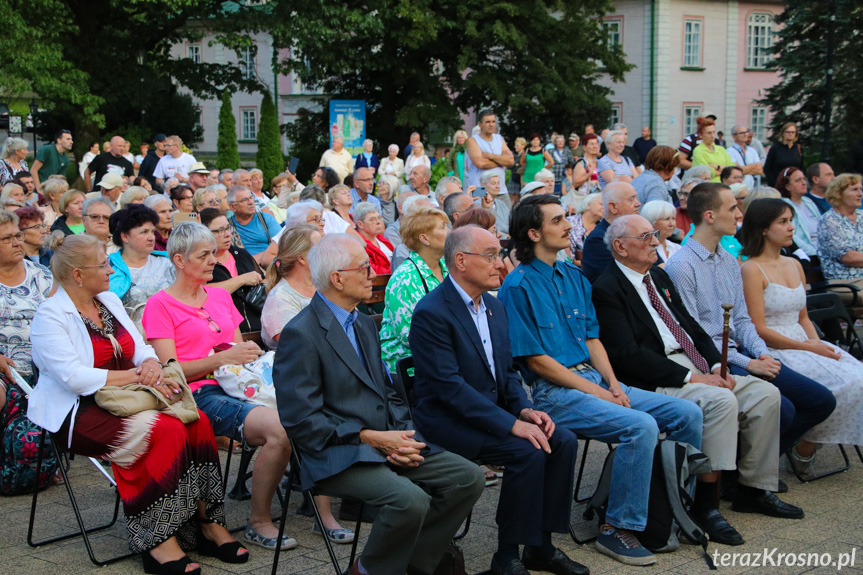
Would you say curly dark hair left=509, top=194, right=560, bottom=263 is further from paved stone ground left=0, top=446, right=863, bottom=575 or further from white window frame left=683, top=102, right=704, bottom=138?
white window frame left=683, top=102, right=704, bottom=138

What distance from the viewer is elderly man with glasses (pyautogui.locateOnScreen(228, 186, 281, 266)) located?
8742 millimetres

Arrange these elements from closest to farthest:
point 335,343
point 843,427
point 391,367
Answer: point 335,343, point 391,367, point 843,427

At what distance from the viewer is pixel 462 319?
463 cm

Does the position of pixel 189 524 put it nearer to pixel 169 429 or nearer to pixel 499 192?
pixel 169 429

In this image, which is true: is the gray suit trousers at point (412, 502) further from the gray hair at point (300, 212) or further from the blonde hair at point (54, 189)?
the blonde hair at point (54, 189)

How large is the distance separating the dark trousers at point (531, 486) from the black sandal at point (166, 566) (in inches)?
56.6

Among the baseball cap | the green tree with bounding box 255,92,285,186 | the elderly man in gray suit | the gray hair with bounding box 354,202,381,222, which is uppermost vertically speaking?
the green tree with bounding box 255,92,285,186

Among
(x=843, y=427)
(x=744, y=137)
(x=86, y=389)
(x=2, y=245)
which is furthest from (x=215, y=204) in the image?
(x=744, y=137)

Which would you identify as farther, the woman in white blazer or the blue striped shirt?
the blue striped shirt

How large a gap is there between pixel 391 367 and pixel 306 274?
0.73 m

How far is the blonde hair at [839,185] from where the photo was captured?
28.4 ft

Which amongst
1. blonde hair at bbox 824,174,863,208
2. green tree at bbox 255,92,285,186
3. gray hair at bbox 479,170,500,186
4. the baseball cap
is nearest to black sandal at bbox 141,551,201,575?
blonde hair at bbox 824,174,863,208

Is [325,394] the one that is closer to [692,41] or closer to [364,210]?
[364,210]

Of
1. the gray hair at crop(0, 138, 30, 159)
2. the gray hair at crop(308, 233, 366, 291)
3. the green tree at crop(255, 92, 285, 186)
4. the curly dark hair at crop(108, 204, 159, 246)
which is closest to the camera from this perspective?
the gray hair at crop(308, 233, 366, 291)
